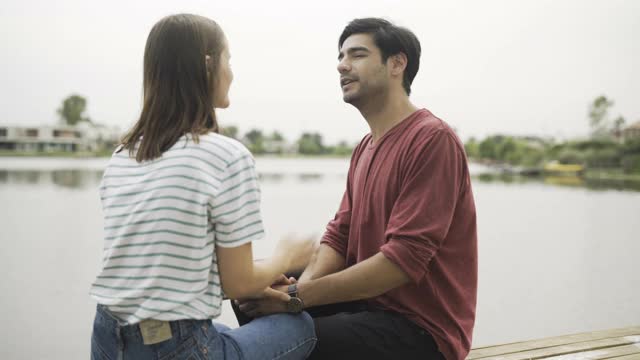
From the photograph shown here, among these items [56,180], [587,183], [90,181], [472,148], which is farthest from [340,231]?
[472,148]

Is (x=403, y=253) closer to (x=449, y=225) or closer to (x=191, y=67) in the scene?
(x=449, y=225)

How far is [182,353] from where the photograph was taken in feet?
4.39

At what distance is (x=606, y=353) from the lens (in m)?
2.72

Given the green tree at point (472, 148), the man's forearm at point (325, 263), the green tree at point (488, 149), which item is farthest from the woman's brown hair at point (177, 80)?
the green tree at point (472, 148)

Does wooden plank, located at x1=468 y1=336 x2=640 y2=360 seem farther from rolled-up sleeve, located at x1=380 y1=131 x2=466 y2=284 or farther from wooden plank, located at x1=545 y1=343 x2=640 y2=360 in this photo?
rolled-up sleeve, located at x1=380 y1=131 x2=466 y2=284

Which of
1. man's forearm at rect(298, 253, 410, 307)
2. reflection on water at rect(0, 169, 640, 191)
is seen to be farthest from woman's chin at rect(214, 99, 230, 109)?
reflection on water at rect(0, 169, 640, 191)

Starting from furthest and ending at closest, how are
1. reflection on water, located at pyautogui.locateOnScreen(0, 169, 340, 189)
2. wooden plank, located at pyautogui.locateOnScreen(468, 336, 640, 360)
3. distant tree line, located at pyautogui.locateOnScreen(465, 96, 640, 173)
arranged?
1. distant tree line, located at pyautogui.locateOnScreen(465, 96, 640, 173)
2. reflection on water, located at pyautogui.locateOnScreen(0, 169, 340, 189)
3. wooden plank, located at pyautogui.locateOnScreen(468, 336, 640, 360)

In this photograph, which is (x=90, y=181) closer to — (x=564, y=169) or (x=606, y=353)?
(x=606, y=353)

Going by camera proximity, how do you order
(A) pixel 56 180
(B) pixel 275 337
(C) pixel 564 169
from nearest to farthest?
1. (B) pixel 275 337
2. (A) pixel 56 180
3. (C) pixel 564 169

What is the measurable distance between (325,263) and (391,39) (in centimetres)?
90

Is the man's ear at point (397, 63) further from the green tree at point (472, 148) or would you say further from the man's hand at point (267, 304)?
the green tree at point (472, 148)

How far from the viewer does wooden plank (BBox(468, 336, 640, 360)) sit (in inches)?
104

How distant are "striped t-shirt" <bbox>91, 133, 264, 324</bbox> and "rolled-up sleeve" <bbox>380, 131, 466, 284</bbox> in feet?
1.93

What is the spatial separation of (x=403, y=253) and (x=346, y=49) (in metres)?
0.86
